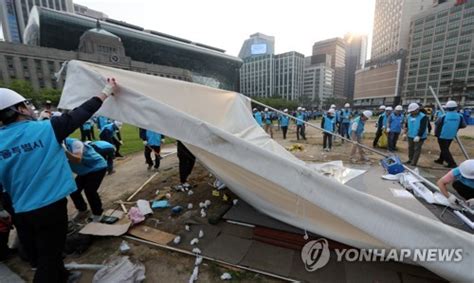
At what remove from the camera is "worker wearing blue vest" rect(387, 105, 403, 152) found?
8234 mm

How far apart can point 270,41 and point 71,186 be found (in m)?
133

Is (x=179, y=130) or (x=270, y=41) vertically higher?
(x=270, y=41)

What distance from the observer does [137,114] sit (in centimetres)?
268

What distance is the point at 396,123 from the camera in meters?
8.35

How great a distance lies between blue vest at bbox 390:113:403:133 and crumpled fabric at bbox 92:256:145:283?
965cm

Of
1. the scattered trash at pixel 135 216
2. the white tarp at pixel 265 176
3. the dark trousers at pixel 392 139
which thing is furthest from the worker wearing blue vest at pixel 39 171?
the dark trousers at pixel 392 139

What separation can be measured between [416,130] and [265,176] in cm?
704

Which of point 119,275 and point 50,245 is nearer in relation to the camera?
point 50,245

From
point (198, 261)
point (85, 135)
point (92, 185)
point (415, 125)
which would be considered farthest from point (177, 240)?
point (85, 135)

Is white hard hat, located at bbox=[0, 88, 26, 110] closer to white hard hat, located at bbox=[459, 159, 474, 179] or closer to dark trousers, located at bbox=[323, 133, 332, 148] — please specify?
white hard hat, located at bbox=[459, 159, 474, 179]

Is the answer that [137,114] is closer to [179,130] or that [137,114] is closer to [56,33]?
[179,130]

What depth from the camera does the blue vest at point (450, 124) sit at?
6.08 m

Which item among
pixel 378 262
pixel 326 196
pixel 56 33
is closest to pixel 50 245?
pixel 326 196

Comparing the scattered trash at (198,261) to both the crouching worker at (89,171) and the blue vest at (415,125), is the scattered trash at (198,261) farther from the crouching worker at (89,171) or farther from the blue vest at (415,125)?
the blue vest at (415,125)
